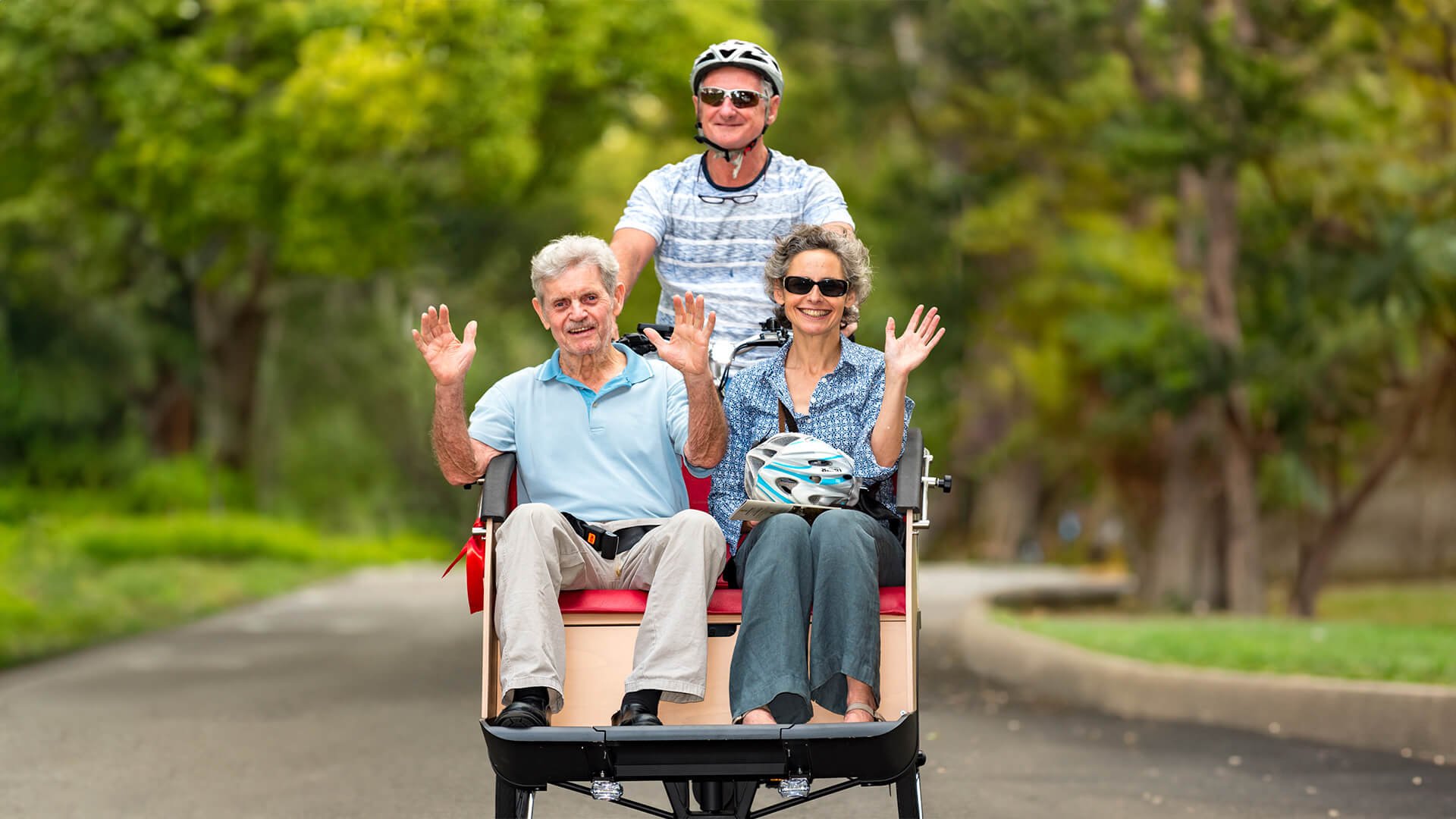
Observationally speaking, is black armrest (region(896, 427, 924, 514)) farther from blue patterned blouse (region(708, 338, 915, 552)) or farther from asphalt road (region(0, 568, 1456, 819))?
asphalt road (region(0, 568, 1456, 819))

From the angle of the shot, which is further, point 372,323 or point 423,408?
point 423,408

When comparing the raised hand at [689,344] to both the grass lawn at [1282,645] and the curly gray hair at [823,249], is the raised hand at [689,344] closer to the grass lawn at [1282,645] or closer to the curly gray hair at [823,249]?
the curly gray hair at [823,249]

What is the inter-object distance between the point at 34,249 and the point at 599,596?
2325 centimetres

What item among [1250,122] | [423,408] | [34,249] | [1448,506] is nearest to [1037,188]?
[1250,122]

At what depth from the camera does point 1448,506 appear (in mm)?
30703

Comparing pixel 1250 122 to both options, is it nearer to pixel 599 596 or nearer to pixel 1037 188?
pixel 1037 188

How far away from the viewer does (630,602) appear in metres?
4.84

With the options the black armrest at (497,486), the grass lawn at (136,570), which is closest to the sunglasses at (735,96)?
the black armrest at (497,486)

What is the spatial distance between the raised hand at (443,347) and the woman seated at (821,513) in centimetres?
83

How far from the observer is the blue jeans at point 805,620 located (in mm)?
4617

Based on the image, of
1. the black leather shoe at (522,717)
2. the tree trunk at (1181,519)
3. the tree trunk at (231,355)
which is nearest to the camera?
the black leather shoe at (522,717)

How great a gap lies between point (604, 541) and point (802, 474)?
0.59m

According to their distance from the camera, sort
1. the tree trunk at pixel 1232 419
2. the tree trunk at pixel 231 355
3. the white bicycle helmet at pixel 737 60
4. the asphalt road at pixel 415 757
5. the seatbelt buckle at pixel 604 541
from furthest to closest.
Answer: the tree trunk at pixel 231 355, the tree trunk at pixel 1232 419, the asphalt road at pixel 415 757, the white bicycle helmet at pixel 737 60, the seatbelt buckle at pixel 604 541

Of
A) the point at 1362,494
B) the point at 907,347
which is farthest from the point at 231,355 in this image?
the point at 907,347
